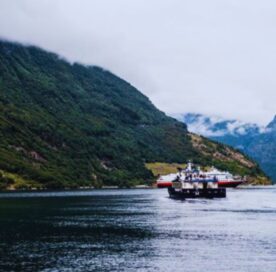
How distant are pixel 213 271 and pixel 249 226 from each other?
245ft

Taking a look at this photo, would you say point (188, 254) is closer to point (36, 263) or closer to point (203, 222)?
point (36, 263)

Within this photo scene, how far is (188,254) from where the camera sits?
124m

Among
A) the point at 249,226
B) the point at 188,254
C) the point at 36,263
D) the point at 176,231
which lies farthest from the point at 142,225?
the point at 36,263

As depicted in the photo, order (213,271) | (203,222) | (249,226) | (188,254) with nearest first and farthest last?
(213,271) → (188,254) → (249,226) → (203,222)

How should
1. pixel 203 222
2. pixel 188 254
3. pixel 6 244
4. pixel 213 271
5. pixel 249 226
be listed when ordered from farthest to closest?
pixel 203 222, pixel 249 226, pixel 6 244, pixel 188 254, pixel 213 271

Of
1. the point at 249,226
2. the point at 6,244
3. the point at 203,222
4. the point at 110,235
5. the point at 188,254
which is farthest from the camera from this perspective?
the point at 203,222

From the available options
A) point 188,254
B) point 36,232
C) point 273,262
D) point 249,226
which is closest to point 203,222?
point 249,226

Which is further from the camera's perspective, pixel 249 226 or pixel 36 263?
pixel 249 226

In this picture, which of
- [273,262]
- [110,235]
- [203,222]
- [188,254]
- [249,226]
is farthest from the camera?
[203,222]

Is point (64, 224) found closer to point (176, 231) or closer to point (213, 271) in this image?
point (176, 231)

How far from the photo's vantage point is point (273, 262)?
112 meters

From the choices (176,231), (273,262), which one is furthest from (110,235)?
(273,262)

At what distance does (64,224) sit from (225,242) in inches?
2365

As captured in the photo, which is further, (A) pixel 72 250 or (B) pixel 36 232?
(B) pixel 36 232
